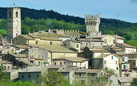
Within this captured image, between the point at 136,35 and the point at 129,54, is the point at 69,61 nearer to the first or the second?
the point at 129,54

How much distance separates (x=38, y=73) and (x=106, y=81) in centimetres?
896

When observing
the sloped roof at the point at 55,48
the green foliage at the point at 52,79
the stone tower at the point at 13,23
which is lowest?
the green foliage at the point at 52,79

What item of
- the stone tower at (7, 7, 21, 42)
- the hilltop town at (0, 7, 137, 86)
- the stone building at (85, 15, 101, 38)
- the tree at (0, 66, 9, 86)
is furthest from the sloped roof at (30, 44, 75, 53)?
the stone building at (85, 15, 101, 38)

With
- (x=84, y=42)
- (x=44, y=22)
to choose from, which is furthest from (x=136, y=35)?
(x=84, y=42)

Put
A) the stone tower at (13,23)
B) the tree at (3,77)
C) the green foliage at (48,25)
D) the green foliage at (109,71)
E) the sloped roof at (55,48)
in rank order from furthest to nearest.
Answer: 1. the green foliage at (48,25)
2. the stone tower at (13,23)
3. the sloped roof at (55,48)
4. the green foliage at (109,71)
5. the tree at (3,77)

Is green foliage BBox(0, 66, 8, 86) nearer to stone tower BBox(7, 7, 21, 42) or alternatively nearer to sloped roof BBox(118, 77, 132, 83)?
sloped roof BBox(118, 77, 132, 83)

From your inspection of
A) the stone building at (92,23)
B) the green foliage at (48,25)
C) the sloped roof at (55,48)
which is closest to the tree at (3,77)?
Result: the sloped roof at (55,48)

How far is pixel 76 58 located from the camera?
91000 millimetres

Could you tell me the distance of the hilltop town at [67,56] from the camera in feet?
260

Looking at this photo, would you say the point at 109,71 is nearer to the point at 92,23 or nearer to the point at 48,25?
the point at 92,23

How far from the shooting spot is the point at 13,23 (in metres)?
107

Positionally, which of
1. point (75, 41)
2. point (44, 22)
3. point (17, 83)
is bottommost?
point (17, 83)

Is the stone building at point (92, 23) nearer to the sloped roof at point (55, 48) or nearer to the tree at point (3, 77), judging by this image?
the sloped roof at point (55, 48)

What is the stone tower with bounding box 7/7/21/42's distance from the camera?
105100 millimetres
